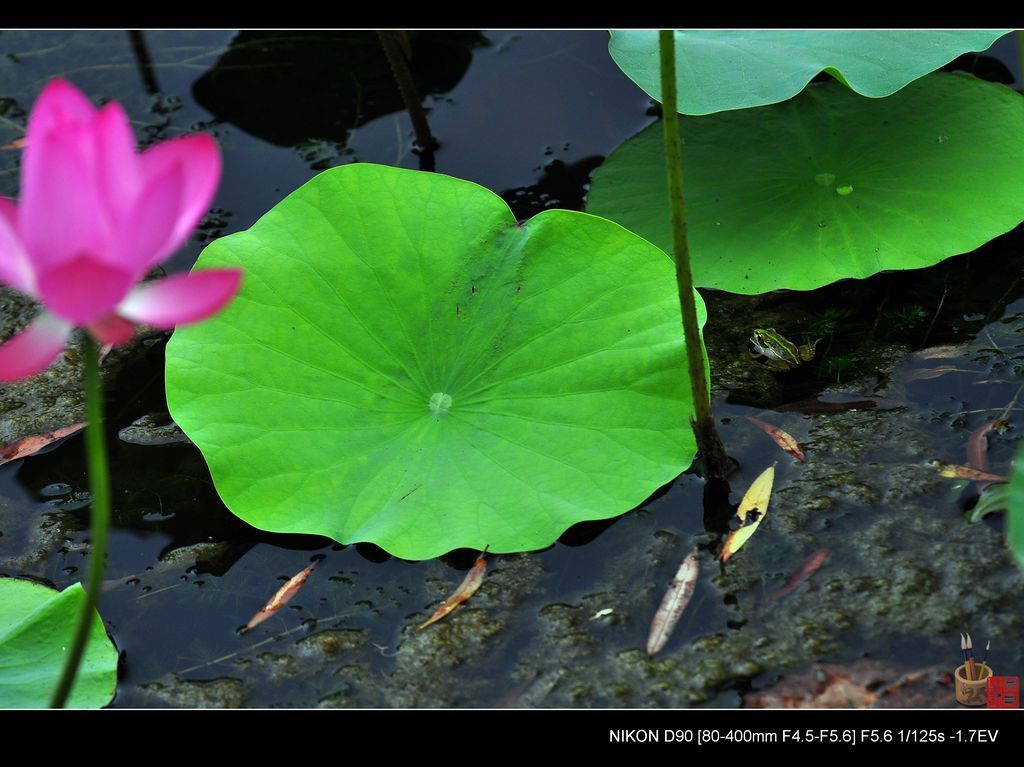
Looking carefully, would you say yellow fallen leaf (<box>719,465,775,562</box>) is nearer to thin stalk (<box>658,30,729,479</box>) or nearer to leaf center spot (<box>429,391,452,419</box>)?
thin stalk (<box>658,30,729,479</box>)

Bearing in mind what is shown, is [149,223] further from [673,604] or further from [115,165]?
[673,604]

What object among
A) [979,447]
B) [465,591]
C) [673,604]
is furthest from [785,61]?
[465,591]

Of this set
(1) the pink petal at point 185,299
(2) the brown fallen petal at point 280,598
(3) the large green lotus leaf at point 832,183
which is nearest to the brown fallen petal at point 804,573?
(3) the large green lotus leaf at point 832,183

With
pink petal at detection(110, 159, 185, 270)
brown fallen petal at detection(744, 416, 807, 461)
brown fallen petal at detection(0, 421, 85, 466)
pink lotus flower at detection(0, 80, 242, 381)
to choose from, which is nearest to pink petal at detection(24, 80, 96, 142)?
pink lotus flower at detection(0, 80, 242, 381)

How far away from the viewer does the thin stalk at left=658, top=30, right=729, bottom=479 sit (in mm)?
1408

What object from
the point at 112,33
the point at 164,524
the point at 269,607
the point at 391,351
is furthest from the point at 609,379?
the point at 112,33

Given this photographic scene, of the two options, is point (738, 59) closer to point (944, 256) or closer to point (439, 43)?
point (944, 256)

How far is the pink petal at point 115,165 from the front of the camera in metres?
0.92

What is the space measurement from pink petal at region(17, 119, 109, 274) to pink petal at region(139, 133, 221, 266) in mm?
63

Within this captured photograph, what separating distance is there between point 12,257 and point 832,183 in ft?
5.92

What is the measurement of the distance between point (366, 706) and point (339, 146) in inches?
66.7

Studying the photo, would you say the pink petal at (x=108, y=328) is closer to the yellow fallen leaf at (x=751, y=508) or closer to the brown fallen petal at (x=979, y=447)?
the yellow fallen leaf at (x=751, y=508)

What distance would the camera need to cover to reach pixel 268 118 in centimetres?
276
